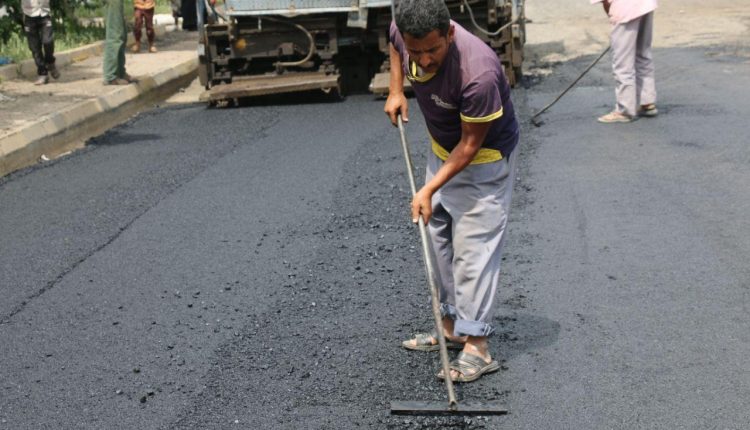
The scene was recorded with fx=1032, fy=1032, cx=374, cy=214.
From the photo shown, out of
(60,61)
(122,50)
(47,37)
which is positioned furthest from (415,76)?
(60,61)

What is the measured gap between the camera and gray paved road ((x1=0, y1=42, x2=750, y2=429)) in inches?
147

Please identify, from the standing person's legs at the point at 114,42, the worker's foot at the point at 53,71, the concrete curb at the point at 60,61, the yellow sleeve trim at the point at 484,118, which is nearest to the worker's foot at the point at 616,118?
the yellow sleeve trim at the point at 484,118

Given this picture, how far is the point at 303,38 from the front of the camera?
35.8 ft

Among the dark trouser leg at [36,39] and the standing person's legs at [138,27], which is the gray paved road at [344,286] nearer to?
the dark trouser leg at [36,39]

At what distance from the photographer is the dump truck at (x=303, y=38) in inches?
413

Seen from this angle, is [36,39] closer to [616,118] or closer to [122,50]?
[122,50]

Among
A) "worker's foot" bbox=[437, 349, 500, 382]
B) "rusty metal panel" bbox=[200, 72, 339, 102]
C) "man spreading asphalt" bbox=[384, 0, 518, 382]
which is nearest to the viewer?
"man spreading asphalt" bbox=[384, 0, 518, 382]

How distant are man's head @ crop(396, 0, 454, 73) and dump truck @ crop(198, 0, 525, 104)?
663 centimetres

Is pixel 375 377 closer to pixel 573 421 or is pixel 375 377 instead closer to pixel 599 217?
pixel 573 421

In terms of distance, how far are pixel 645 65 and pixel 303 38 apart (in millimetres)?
3835

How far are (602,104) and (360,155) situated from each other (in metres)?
2.76

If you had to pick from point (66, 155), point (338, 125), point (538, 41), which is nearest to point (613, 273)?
point (338, 125)

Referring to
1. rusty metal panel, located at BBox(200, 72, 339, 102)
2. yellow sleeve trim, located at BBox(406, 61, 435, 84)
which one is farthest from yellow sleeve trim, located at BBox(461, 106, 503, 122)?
rusty metal panel, located at BBox(200, 72, 339, 102)

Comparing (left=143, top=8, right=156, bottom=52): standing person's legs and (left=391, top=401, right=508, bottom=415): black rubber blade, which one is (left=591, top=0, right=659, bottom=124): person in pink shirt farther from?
(left=143, top=8, right=156, bottom=52): standing person's legs
